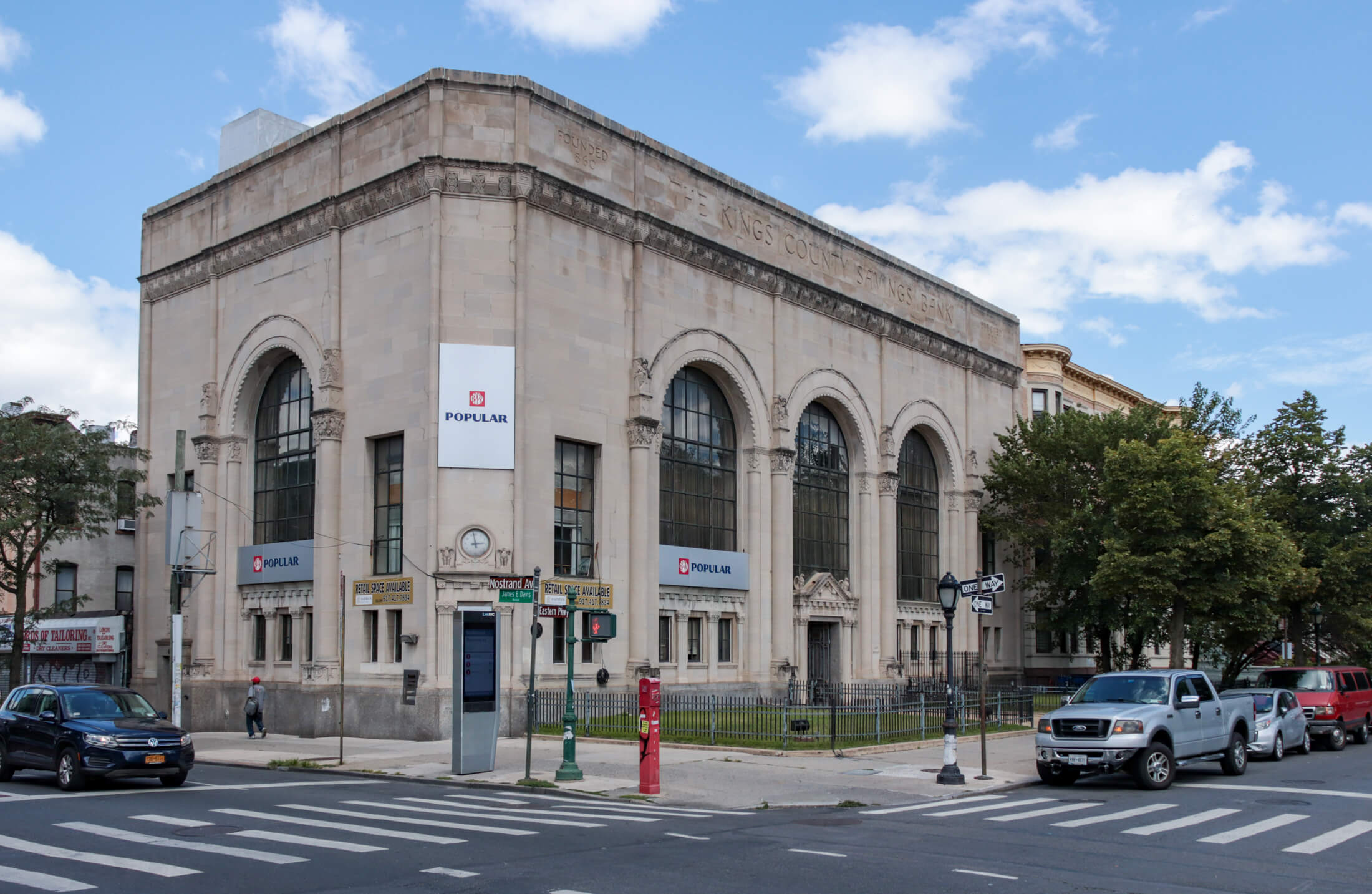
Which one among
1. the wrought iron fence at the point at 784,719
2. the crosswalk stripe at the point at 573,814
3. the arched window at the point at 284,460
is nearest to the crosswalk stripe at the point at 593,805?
the crosswalk stripe at the point at 573,814

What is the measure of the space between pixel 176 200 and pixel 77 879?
36.0 m

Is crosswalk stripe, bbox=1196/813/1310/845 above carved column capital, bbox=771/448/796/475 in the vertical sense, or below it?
below

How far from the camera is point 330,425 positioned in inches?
1377

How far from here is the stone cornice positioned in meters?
33.5

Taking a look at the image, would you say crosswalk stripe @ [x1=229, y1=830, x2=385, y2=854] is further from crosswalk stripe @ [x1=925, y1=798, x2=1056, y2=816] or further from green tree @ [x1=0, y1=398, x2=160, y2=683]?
green tree @ [x1=0, y1=398, x2=160, y2=683]

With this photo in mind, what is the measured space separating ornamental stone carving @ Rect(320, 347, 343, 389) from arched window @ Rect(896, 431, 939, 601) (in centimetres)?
2405

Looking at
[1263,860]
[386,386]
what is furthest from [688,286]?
[1263,860]

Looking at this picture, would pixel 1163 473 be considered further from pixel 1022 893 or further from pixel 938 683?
pixel 1022 893

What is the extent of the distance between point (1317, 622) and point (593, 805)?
36.3 m

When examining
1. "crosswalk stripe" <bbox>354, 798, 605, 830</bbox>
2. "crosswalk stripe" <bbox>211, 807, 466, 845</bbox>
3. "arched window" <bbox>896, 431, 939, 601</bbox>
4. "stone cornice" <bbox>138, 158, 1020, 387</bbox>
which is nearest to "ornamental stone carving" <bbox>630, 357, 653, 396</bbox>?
"stone cornice" <bbox>138, 158, 1020, 387</bbox>

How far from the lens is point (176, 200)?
42656 mm

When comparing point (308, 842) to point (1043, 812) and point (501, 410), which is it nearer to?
point (1043, 812)

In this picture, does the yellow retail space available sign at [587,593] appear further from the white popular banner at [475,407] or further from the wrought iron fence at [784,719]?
the white popular banner at [475,407]

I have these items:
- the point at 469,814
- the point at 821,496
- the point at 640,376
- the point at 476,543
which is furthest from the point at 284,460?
the point at 469,814
